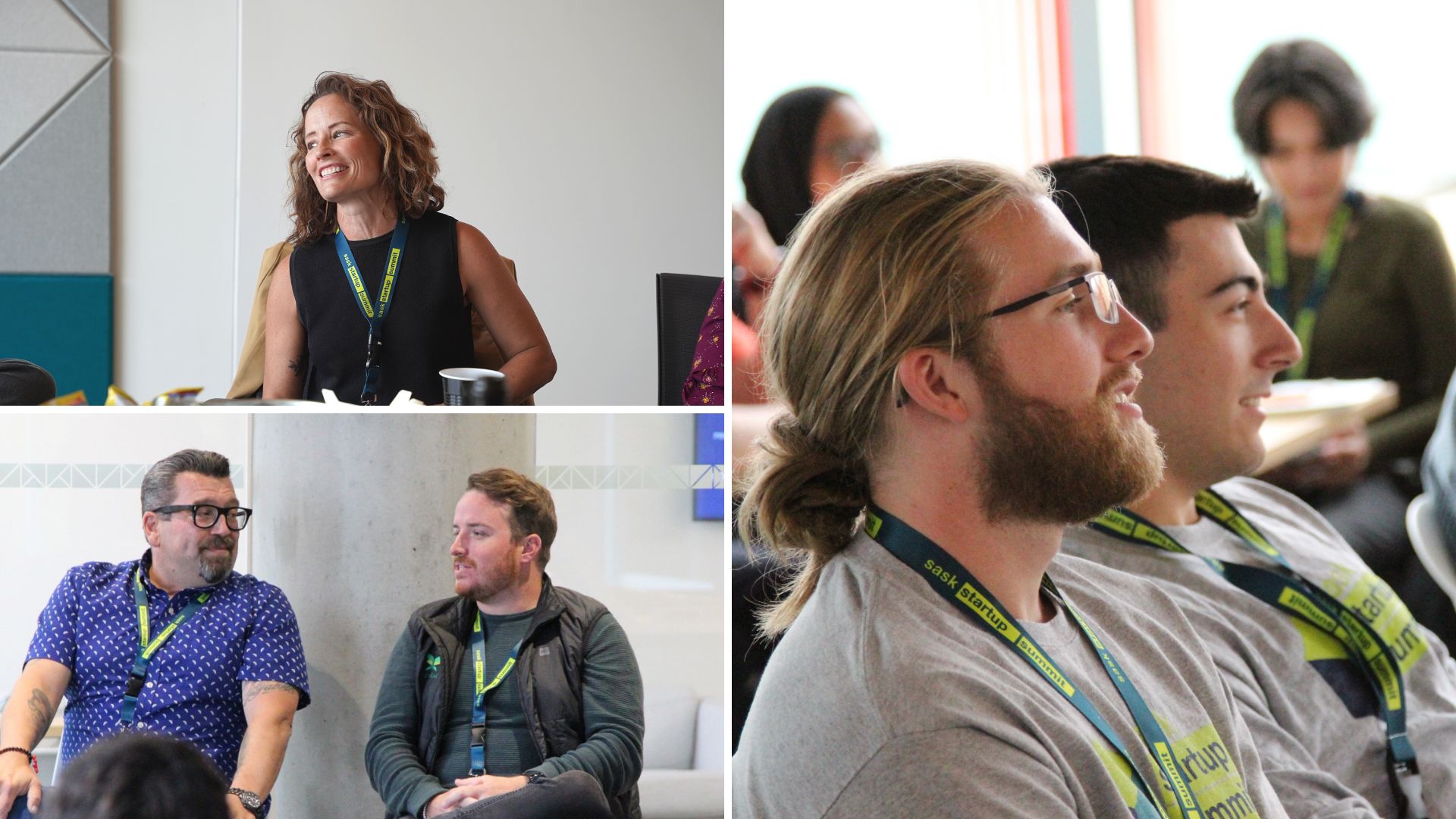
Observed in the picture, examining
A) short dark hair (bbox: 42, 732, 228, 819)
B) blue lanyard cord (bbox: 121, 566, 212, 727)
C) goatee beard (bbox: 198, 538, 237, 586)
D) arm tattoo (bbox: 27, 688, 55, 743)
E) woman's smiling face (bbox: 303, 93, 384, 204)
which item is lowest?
short dark hair (bbox: 42, 732, 228, 819)

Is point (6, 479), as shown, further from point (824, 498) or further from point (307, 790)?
point (824, 498)

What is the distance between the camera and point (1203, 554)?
1697 mm

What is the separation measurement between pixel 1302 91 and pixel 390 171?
1.69 meters

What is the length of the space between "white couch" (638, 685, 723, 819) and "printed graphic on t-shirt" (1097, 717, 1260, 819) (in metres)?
0.64

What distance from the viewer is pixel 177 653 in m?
1.43

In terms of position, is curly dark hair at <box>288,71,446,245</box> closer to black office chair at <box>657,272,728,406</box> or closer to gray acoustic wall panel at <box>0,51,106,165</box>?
black office chair at <box>657,272,728,406</box>

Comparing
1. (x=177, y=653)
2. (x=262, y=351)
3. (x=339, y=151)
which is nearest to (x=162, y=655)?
(x=177, y=653)

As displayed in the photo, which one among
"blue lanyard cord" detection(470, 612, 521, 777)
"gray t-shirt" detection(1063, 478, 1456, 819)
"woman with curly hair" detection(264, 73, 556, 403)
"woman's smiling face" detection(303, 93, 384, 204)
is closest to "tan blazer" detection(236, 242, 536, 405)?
"woman with curly hair" detection(264, 73, 556, 403)

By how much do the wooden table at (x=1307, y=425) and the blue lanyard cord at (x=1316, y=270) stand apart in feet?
0.28

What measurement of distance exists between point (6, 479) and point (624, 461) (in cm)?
82

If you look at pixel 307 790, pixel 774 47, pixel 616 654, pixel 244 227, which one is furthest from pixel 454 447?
pixel 244 227

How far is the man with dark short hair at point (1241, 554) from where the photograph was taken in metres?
1.63

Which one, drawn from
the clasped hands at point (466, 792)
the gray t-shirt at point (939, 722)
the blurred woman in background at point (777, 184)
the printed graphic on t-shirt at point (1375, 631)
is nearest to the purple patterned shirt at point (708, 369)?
the blurred woman in background at point (777, 184)

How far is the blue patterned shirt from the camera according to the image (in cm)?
143
